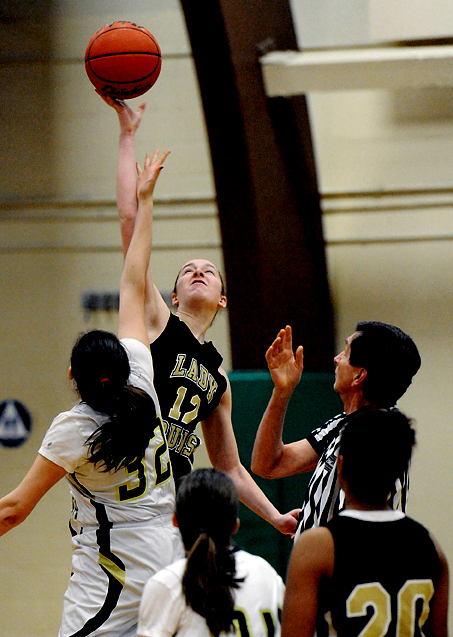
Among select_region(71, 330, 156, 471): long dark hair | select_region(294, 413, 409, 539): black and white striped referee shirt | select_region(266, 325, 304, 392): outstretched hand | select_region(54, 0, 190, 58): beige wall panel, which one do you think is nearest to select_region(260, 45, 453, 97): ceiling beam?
select_region(54, 0, 190, 58): beige wall panel

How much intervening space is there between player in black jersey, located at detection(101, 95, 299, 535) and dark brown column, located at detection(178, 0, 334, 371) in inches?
75.5

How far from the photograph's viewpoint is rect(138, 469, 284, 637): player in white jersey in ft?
5.72

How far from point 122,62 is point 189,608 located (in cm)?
234

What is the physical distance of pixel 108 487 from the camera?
7.54ft

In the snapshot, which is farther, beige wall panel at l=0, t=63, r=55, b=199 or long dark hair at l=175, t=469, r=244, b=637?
beige wall panel at l=0, t=63, r=55, b=199

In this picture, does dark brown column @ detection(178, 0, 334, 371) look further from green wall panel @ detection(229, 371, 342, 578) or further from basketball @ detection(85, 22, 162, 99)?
basketball @ detection(85, 22, 162, 99)

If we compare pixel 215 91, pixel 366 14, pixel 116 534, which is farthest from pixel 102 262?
pixel 116 534

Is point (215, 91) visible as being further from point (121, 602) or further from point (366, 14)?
point (121, 602)

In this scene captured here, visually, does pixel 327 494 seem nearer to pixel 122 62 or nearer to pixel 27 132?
pixel 122 62

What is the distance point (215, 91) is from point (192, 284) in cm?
225

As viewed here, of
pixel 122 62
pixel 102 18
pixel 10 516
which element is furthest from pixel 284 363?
pixel 102 18

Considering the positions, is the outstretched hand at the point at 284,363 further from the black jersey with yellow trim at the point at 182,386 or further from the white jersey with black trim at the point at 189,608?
the white jersey with black trim at the point at 189,608

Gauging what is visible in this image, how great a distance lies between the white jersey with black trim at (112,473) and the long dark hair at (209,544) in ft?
1.61

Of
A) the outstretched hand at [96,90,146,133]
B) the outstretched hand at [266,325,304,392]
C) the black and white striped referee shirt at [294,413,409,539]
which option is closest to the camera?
the black and white striped referee shirt at [294,413,409,539]
